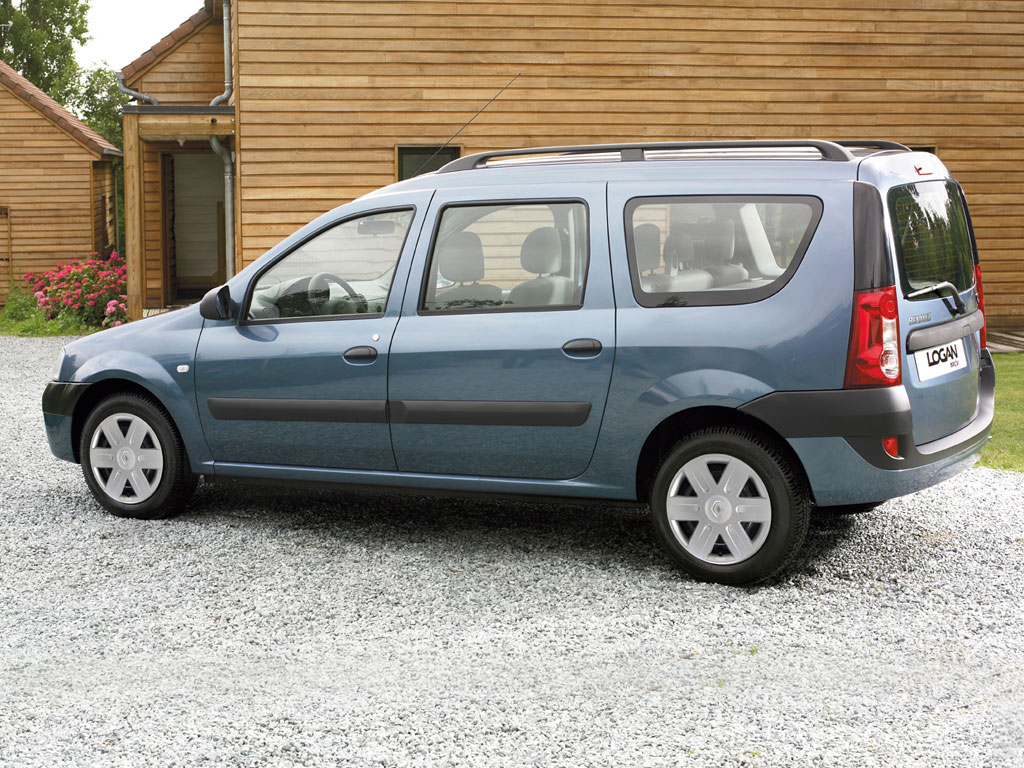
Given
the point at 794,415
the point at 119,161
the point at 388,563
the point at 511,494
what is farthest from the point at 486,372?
the point at 119,161

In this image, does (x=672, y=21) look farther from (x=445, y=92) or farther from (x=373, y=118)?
(x=373, y=118)

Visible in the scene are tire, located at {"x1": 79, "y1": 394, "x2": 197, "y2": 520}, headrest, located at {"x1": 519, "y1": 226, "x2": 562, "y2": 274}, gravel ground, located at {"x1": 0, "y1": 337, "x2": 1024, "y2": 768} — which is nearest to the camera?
gravel ground, located at {"x1": 0, "y1": 337, "x2": 1024, "y2": 768}

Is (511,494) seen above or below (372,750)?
above

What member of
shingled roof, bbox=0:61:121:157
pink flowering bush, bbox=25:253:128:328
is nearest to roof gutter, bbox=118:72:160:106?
pink flowering bush, bbox=25:253:128:328

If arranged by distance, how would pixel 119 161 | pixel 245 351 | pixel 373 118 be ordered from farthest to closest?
pixel 119 161, pixel 373 118, pixel 245 351

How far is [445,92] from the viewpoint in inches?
562

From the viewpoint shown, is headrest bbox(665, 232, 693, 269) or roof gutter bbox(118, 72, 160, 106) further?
roof gutter bbox(118, 72, 160, 106)

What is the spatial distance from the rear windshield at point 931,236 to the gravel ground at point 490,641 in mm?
1292

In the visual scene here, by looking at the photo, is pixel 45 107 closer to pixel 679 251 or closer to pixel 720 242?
pixel 679 251

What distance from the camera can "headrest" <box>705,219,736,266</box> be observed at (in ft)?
15.4

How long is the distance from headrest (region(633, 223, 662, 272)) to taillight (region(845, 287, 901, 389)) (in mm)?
853

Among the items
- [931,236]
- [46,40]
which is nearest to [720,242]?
[931,236]

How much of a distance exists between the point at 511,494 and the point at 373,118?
1005 cm

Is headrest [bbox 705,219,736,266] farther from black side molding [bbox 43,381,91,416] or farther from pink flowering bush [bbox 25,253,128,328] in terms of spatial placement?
pink flowering bush [bbox 25,253,128,328]
